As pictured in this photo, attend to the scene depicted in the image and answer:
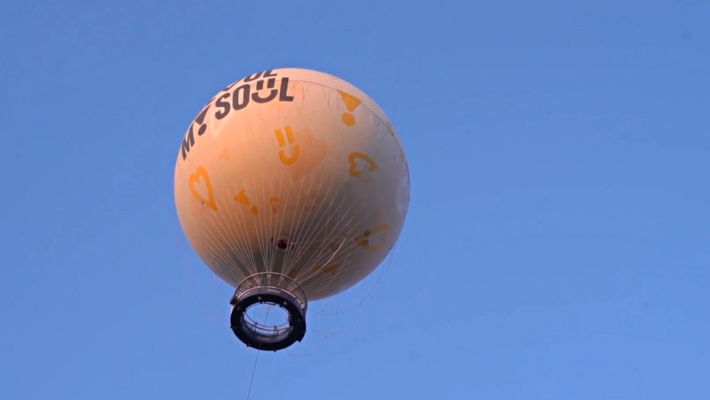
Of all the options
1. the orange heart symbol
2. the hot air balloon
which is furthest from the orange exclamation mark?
the orange heart symbol

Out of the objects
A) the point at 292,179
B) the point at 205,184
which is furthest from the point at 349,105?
the point at 205,184

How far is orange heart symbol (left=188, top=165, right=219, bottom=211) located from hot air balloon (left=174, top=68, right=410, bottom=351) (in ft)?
0.08

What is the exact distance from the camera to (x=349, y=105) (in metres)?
32.3

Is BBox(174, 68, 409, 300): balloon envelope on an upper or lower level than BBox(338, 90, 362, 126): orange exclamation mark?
lower

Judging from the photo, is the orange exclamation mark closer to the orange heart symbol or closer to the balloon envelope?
the balloon envelope

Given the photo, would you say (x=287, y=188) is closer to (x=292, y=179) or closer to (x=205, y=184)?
(x=292, y=179)

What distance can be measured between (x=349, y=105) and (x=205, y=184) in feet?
12.7

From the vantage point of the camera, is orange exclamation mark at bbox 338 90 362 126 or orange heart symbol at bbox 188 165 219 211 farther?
orange exclamation mark at bbox 338 90 362 126

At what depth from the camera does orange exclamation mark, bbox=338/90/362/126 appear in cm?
3189

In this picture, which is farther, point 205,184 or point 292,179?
point 205,184

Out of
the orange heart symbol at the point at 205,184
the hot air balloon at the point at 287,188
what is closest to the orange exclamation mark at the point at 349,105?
the hot air balloon at the point at 287,188

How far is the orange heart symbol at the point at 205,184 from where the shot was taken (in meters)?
31.7

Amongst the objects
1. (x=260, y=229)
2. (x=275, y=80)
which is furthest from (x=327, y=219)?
(x=275, y=80)

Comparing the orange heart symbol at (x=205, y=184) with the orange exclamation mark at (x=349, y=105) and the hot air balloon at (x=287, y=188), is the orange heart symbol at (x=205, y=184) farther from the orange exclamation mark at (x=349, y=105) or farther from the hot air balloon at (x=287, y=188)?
the orange exclamation mark at (x=349, y=105)
